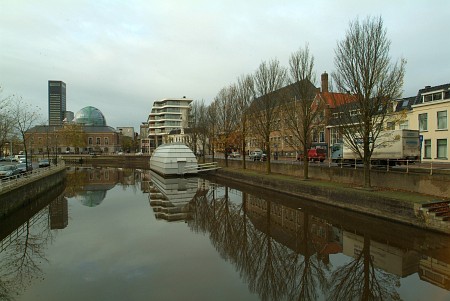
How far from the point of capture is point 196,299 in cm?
925

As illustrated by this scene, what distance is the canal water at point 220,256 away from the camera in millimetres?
10023

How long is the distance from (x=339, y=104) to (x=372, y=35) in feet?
16.3

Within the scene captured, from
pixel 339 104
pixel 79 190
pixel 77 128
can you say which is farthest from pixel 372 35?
pixel 77 128

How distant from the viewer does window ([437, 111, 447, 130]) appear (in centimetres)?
3578

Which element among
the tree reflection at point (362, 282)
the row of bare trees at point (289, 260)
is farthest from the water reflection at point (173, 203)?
the tree reflection at point (362, 282)

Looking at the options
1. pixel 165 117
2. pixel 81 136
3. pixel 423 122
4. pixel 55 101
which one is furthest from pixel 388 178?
pixel 55 101

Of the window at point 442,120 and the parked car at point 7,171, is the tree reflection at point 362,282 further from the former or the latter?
the window at point 442,120

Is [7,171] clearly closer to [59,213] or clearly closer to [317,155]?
[59,213]

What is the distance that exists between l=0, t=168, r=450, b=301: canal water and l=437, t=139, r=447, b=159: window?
74.5 feet

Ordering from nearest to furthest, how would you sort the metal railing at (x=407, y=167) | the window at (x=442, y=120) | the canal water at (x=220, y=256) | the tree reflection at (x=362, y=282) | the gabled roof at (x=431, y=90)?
the tree reflection at (x=362, y=282), the canal water at (x=220, y=256), the metal railing at (x=407, y=167), the gabled roof at (x=431, y=90), the window at (x=442, y=120)

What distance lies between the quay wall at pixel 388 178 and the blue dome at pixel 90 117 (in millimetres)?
133915

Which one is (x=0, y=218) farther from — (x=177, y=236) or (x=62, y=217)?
(x=177, y=236)

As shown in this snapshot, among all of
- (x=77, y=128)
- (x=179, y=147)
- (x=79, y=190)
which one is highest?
(x=77, y=128)

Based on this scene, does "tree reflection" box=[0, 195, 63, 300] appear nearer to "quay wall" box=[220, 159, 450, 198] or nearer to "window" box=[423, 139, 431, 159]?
"quay wall" box=[220, 159, 450, 198]
